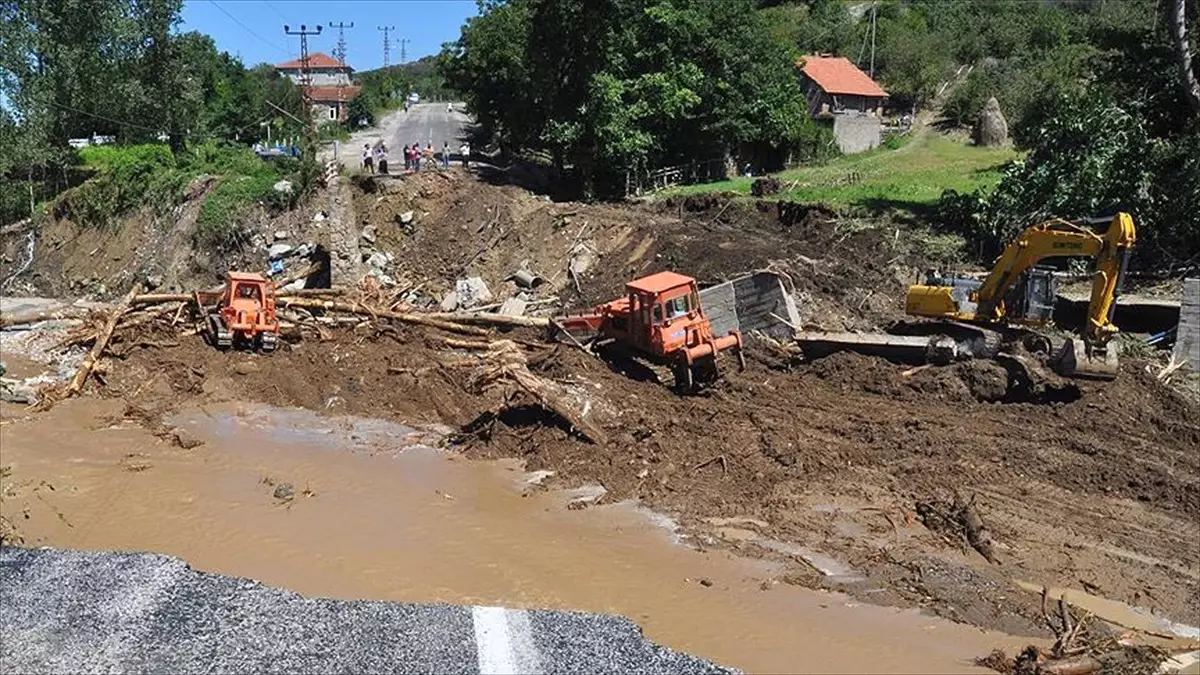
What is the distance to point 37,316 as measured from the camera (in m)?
26.4

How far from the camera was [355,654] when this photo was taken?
401 inches

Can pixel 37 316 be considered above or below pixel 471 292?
below

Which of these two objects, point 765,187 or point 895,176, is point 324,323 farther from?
point 895,176

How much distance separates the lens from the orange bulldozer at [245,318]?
21469 millimetres

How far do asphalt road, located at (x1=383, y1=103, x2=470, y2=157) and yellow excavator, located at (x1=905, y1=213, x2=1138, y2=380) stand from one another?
114ft

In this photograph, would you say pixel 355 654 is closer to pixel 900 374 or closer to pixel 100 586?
pixel 100 586

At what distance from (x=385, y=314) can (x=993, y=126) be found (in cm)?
3270

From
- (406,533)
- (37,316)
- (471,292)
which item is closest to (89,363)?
(37,316)

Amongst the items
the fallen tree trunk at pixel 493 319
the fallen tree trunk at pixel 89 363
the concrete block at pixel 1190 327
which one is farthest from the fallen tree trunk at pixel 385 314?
the concrete block at pixel 1190 327

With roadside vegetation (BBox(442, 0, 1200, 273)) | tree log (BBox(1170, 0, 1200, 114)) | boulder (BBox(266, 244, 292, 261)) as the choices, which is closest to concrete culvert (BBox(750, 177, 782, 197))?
roadside vegetation (BBox(442, 0, 1200, 273))

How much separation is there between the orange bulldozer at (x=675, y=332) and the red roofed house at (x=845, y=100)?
30.0 m

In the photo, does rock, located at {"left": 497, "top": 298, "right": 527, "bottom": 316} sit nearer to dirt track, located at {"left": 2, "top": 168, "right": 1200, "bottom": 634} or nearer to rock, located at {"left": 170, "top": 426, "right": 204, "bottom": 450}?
dirt track, located at {"left": 2, "top": 168, "right": 1200, "bottom": 634}

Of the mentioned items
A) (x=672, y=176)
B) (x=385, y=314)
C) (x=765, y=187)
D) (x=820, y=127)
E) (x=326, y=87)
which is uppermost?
(x=326, y=87)

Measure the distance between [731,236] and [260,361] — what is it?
1320 centimetres
